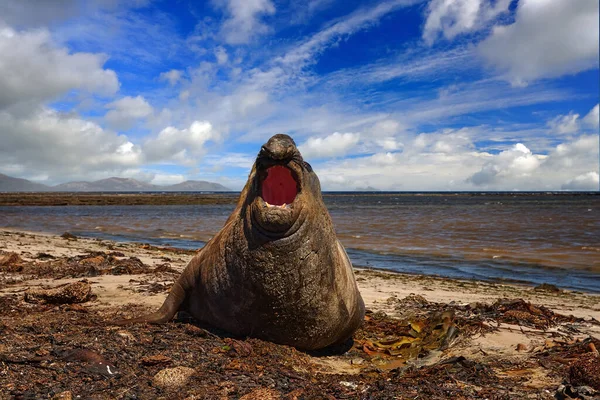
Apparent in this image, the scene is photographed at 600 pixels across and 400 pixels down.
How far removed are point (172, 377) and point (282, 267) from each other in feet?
4.14

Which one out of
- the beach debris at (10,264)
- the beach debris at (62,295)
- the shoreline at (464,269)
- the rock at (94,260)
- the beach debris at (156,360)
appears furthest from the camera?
the shoreline at (464,269)

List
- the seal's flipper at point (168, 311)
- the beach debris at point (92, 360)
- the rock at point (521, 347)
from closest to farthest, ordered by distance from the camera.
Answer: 1. the beach debris at point (92, 360)
2. the rock at point (521, 347)
3. the seal's flipper at point (168, 311)

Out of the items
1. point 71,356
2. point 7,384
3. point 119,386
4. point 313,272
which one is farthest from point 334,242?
point 7,384

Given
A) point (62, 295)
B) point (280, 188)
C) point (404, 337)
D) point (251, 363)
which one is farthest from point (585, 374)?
point (62, 295)

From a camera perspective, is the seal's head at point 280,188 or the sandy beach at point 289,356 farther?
the seal's head at point 280,188

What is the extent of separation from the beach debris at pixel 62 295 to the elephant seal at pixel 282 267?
257 cm

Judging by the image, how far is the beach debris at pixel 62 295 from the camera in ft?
20.4

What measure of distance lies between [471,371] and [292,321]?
1.69 meters

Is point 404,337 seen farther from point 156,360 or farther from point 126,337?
point 126,337

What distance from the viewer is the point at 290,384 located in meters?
3.71

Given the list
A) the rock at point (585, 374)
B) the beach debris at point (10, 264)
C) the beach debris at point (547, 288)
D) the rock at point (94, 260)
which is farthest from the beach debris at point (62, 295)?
the beach debris at point (547, 288)

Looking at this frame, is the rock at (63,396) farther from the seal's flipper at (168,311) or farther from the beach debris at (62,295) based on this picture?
the beach debris at (62,295)

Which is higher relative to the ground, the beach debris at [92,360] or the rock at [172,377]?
the beach debris at [92,360]

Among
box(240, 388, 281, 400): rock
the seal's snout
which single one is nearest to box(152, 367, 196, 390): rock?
box(240, 388, 281, 400): rock
